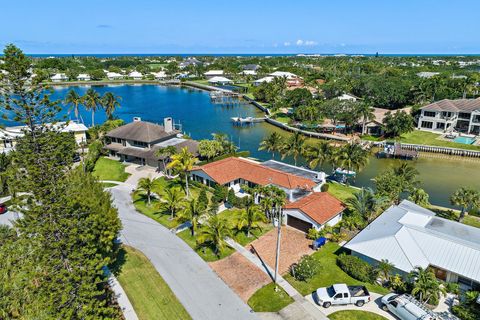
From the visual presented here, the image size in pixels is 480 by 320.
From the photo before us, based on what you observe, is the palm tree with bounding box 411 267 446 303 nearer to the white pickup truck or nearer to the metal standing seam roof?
the white pickup truck

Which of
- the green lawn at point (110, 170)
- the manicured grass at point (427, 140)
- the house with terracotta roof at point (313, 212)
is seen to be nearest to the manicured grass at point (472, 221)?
the house with terracotta roof at point (313, 212)

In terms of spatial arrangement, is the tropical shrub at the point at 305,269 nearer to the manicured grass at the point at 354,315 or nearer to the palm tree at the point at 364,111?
the manicured grass at the point at 354,315

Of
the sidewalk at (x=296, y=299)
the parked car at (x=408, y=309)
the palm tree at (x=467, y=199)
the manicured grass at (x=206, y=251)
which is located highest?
the palm tree at (x=467, y=199)

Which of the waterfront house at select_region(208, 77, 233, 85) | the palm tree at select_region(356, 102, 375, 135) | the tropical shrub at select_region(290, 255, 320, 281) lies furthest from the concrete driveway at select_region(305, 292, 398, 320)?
the waterfront house at select_region(208, 77, 233, 85)

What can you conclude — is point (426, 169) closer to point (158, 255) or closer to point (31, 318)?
point (158, 255)

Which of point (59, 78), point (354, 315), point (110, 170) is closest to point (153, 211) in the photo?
point (110, 170)

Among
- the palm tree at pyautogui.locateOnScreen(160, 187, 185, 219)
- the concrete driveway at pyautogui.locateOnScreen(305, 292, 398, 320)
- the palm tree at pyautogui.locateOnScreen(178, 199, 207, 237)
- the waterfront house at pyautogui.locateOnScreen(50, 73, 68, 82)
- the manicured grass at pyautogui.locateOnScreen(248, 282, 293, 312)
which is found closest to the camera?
the concrete driveway at pyautogui.locateOnScreen(305, 292, 398, 320)
